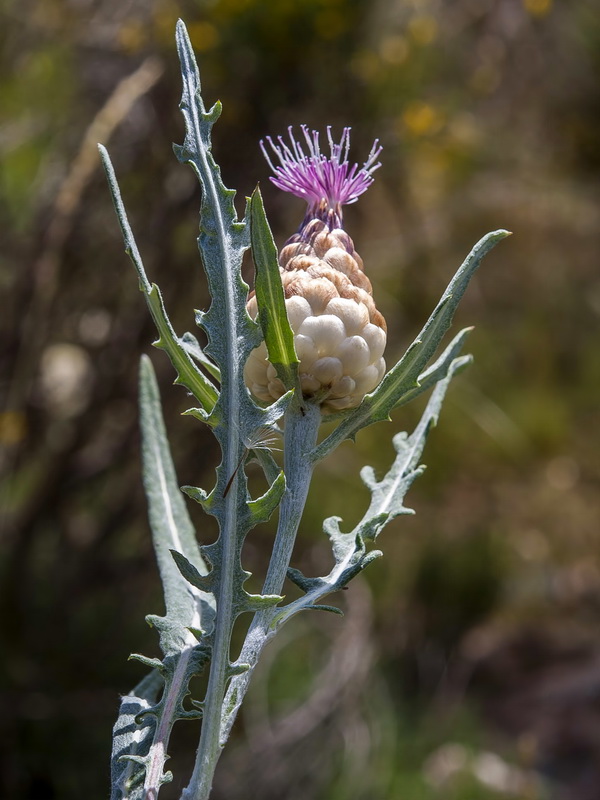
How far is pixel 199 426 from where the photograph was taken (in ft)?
6.27

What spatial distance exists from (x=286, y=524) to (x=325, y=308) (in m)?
0.13

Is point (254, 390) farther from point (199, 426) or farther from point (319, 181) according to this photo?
point (199, 426)

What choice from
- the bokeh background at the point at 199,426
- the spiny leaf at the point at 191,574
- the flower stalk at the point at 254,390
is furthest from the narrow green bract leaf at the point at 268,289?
the bokeh background at the point at 199,426

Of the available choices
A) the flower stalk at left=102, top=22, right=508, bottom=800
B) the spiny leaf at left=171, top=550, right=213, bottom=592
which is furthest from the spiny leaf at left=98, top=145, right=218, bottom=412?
the spiny leaf at left=171, top=550, right=213, bottom=592

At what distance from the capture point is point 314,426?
512 millimetres

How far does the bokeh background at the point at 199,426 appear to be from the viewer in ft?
6.09

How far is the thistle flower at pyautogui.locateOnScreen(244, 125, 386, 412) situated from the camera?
0.48 m

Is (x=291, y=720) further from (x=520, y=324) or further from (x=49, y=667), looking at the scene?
(x=520, y=324)

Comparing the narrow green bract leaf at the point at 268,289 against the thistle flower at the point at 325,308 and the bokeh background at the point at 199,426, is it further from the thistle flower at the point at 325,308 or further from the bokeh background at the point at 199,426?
the bokeh background at the point at 199,426

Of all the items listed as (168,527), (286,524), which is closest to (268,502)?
(286,524)

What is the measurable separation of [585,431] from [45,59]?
3.02m

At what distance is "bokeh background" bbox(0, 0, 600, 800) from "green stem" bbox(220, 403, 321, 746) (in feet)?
3.66

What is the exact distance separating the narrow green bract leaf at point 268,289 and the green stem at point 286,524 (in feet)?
0.18

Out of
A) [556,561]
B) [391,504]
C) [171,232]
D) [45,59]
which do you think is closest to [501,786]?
[556,561]
